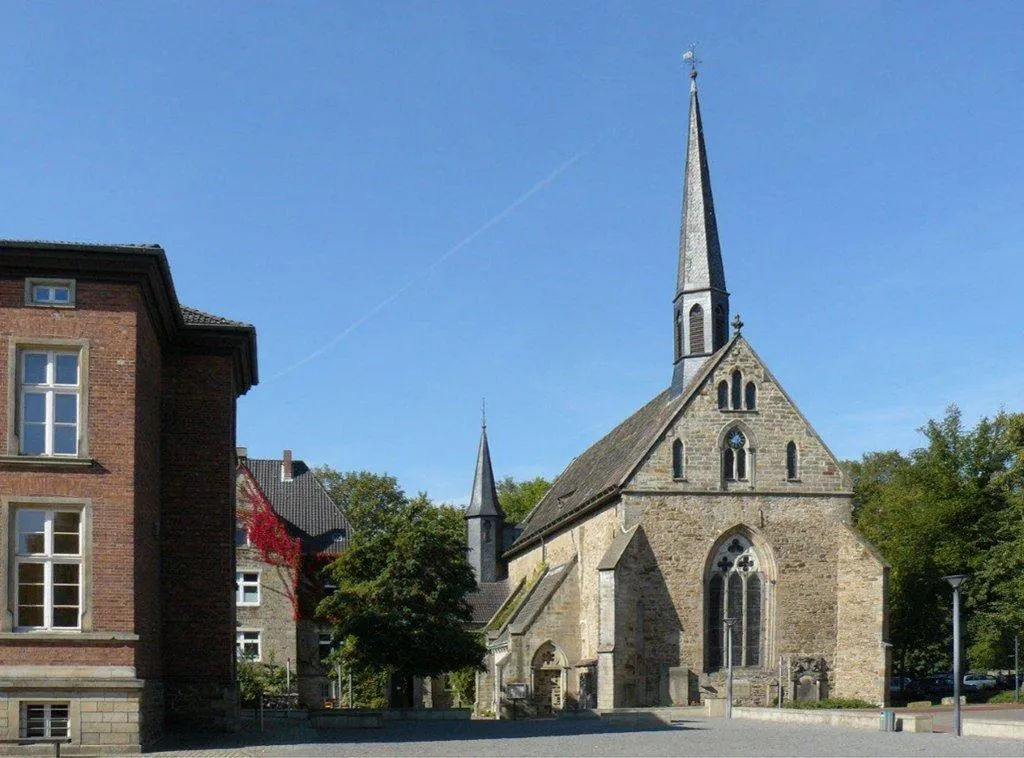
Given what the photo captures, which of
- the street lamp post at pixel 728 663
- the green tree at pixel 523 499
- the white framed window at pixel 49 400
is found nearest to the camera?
the white framed window at pixel 49 400

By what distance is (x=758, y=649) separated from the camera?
128 ft

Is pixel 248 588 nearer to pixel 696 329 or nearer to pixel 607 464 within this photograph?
pixel 607 464

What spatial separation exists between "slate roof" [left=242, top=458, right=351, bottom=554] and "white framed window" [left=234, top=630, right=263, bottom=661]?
4.14 metres

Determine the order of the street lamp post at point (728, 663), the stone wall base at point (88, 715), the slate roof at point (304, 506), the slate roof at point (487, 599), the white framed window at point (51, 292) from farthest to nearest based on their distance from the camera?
the slate roof at point (487, 599), the slate roof at point (304, 506), the street lamp post at point (728, 663), the white framed window at point (51, 292), the stone wall base at point (88, 715)

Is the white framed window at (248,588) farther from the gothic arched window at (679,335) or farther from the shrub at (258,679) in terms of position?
the gothic arched window at (679,335)

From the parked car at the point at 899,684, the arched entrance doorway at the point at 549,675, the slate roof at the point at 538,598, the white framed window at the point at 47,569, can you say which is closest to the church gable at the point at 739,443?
the slate roof at the point at 538,598

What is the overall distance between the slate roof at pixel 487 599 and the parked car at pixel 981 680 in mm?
21171

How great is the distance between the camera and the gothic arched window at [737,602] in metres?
38.7

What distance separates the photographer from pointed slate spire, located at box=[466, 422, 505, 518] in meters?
63.0

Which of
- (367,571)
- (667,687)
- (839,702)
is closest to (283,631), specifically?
(367,571)

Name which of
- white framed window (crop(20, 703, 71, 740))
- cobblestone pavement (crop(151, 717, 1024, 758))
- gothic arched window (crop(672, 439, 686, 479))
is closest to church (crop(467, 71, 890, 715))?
gothic arched window (crop(672, 439, 686, 479))

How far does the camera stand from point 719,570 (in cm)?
3916

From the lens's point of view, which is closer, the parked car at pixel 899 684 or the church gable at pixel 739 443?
the church gable at pixel 739 443

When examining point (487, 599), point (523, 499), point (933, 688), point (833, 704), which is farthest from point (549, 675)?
point (523, 499)
